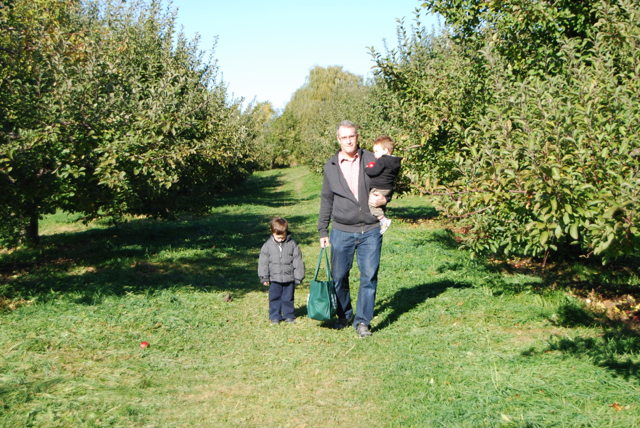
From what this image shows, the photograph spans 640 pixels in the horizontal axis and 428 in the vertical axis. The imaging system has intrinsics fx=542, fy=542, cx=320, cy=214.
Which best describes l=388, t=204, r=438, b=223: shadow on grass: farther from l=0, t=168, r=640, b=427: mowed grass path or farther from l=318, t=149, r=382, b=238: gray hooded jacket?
l=318, t=149, r=382, b=238: gray hooded jacket

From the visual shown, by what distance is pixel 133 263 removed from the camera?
11.4 meters

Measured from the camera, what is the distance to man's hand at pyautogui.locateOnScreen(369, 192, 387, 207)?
6188mm

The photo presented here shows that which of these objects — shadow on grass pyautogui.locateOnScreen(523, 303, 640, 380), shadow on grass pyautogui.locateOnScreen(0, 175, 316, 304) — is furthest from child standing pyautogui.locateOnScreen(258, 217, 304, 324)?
shadow on grass pyautogui.locateOnScreen(523, 303, 640, 380)

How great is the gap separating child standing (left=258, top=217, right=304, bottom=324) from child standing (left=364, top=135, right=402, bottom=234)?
1470mm

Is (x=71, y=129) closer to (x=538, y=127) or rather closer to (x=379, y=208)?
(x=379, y=208)

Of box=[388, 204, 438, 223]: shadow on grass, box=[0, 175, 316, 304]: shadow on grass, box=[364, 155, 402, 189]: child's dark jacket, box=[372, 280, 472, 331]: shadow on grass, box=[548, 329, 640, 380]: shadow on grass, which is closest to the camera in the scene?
box=[548, 329, 640, 380]: shadow on grass

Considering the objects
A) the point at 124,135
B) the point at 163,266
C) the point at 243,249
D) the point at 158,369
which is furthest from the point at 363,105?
the point at 158,369

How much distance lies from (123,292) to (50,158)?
2.48 metres

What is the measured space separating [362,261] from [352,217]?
1.83 feet

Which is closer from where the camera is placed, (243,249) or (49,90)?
(49,90)

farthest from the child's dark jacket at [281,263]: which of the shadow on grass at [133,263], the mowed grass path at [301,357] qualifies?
the shadow on grass at [133,263]

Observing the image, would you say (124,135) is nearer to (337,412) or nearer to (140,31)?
(337,412)

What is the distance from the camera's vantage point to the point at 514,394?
4793mm

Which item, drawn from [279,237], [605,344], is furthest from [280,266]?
[605,344]
